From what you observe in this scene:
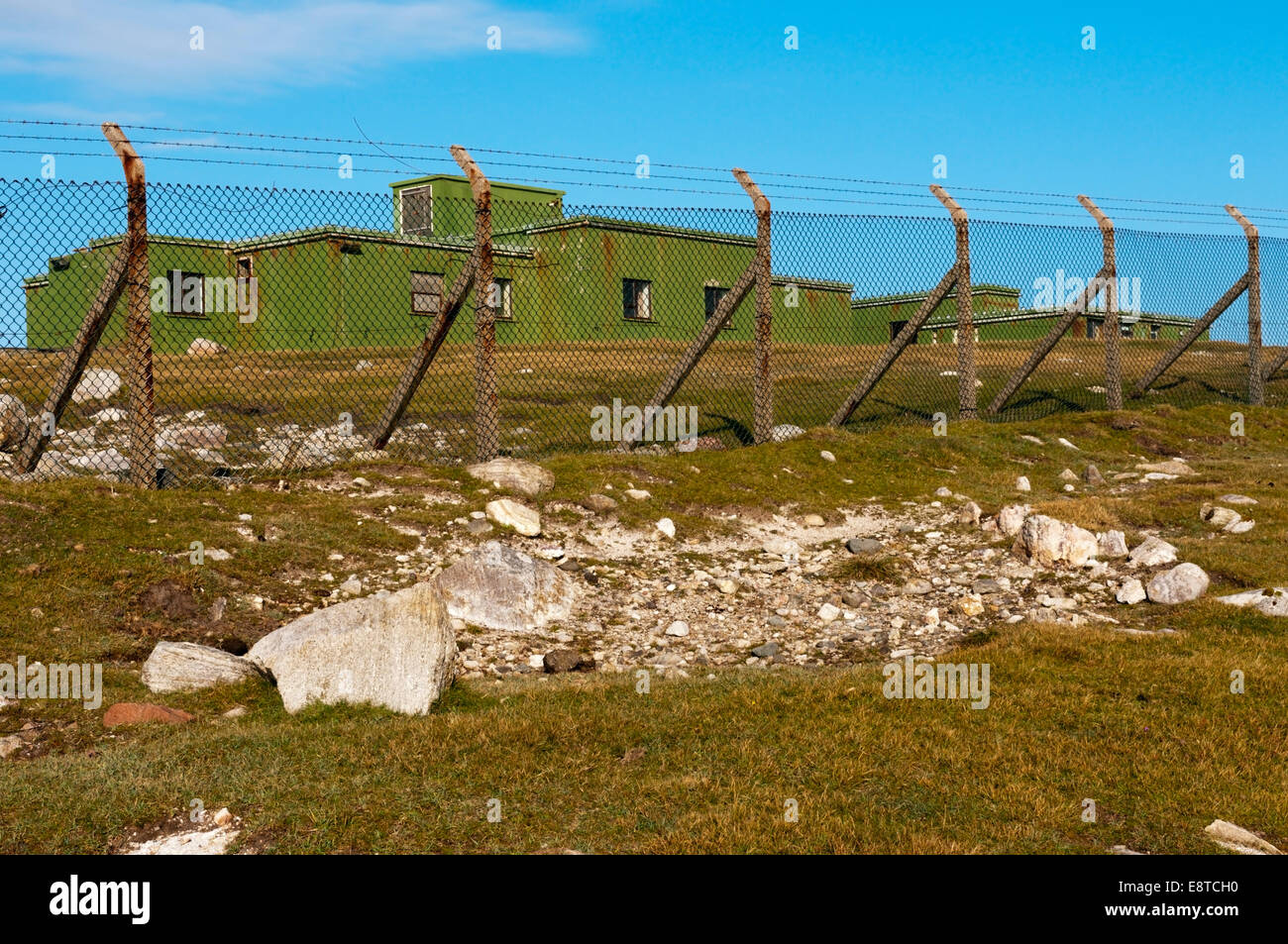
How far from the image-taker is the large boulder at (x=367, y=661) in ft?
18.0

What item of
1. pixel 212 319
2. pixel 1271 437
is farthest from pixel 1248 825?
pixel 212 319

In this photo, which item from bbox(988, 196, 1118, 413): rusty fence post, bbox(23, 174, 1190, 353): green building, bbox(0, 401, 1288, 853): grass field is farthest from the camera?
bbox(23, 174, 1190, 353): green building

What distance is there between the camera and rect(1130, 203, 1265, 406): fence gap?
656 inches

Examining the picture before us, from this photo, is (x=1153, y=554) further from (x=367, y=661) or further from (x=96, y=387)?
(x=96, y=387)

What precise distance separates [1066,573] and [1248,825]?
14.1 ft

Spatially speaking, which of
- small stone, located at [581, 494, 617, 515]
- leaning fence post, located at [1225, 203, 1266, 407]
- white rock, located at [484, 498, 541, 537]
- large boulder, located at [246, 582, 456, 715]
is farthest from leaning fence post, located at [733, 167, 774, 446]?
leaning fence post, located at [1225, 203, 1266, 407]

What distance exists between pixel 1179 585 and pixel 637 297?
2124cm

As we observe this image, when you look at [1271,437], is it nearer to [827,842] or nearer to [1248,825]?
[1248,825]

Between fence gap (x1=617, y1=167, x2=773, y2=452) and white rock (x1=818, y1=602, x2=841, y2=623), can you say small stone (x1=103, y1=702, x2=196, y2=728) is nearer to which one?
white rock (x1=818, y1=602, x2=841, y2=623)

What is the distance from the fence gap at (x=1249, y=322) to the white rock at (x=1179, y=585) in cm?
1025

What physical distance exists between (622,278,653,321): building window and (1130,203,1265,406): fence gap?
43.2ft

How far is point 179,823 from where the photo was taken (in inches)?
167

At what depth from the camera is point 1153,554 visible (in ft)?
27.0

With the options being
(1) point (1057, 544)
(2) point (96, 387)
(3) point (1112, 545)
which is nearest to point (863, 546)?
(1) point (1057, 544)
